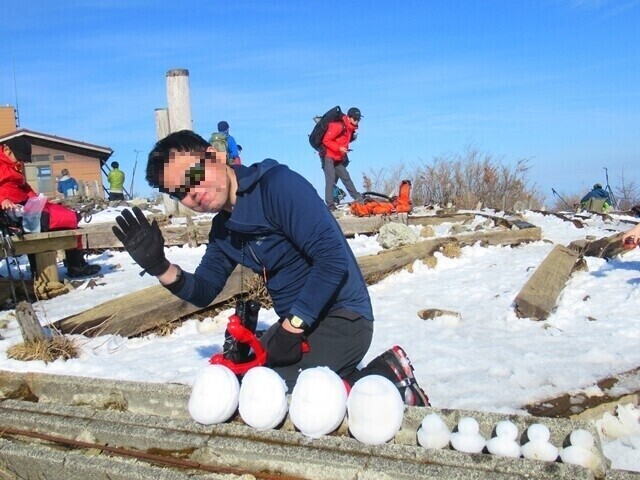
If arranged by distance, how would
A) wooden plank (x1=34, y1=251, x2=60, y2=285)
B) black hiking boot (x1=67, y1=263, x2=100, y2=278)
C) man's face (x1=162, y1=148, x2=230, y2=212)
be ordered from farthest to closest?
black hiking boot (x1=67, y1=263, x2=100, y2=278), wooden plank (x1=34, y1=251, x2=60, y2=285), man's face (x1=162, y1=148, x2=230, y2=212)

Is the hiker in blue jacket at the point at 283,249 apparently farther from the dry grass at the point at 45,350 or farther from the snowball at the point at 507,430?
the dry grass at the point at 45,350

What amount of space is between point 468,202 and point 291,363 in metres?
13.0

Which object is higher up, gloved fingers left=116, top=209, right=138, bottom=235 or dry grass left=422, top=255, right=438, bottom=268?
gloved fingers left=116, top=209, right=138, bottom=235

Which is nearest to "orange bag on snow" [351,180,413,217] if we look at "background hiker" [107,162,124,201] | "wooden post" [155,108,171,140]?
"wooden post" [155,108,171,140]

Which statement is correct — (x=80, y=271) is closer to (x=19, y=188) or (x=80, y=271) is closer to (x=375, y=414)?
(x=19, y=188)

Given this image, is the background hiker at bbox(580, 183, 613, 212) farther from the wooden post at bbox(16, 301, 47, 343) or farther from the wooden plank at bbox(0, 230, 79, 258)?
the wooden post at bbox(16, 301, 47, 343)

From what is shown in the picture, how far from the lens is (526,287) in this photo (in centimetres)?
535

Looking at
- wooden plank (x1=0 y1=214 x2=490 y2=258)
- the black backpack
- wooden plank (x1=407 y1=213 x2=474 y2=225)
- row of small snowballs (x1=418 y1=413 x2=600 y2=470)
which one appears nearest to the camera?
row of small snowballs (x1=418 y1=413 x2=600 y2=470)

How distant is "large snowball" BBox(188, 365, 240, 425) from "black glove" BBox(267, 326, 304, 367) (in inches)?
11.8

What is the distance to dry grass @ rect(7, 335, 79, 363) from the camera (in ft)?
13.7

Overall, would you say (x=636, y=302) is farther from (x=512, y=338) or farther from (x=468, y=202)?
(x=468, y=202)

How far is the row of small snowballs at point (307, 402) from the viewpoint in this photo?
2.37 m

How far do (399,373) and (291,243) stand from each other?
0.78 meters

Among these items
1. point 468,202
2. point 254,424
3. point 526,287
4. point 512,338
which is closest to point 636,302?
point 526,287
